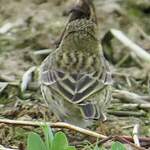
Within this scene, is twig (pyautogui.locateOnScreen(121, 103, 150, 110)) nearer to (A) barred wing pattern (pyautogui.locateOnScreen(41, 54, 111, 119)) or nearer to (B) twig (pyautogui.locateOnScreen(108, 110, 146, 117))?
(B) twig (pyautogui.locateOnScreen(108, 110, 146, 117))

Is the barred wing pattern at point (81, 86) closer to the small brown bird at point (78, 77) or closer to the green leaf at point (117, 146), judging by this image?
the small brown bird at point (78, 77)

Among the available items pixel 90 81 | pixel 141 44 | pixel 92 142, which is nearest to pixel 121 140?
pixel 92 142

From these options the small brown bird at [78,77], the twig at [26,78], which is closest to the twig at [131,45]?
the twig at [26,78]

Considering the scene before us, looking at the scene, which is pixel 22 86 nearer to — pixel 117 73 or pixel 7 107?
pixel 7 107

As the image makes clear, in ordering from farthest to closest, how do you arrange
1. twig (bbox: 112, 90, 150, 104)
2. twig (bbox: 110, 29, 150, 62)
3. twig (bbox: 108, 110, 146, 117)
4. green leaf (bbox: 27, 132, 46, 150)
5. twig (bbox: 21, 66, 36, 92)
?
twig (bbox: 110, 29, 150, 62) < twig (bbox: 21, 66, 36, 92) < twig (bbox: 112, 90, 150, 104) < twig (bbox: 108, 110, 146, 117) < green leaf (bbox: 27, 132, 46, 150)

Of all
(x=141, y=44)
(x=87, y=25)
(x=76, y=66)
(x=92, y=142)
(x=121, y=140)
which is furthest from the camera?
(x=141, y=44)

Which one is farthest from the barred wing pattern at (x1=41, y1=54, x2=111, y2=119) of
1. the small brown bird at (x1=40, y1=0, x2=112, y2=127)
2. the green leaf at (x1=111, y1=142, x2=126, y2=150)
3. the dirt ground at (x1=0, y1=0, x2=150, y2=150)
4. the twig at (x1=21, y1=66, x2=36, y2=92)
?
the green leaf at (x1=111, y1=142, x2=126, y2=150)
